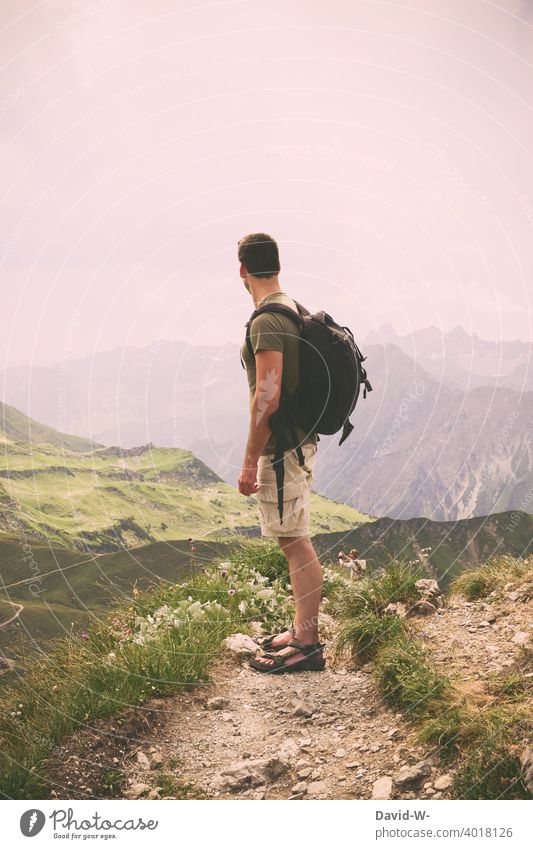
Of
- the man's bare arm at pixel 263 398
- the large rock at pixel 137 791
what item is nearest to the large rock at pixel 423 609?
the man's bare arm at pixel 263 398

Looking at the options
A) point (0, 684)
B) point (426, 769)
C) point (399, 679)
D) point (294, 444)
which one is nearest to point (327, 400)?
point (294, 444)

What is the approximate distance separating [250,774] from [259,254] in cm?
426

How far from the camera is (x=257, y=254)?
5.85 metres

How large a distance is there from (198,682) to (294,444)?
249 centimetres

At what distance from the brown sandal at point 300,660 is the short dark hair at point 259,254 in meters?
3.63

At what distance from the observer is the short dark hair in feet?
19.1

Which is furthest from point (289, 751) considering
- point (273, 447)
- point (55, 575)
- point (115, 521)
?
point (115, 521)

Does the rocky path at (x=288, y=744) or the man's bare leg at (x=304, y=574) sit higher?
the man's bare leg at (x=304, y=574)

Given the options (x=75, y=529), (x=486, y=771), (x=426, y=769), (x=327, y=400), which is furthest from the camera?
(x=75, y=529)

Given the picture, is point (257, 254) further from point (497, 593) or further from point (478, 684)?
point (497, 593)

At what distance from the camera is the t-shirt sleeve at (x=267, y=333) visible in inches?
213

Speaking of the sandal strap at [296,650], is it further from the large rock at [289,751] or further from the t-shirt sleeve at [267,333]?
the t-shirt sleeve at [267,333]

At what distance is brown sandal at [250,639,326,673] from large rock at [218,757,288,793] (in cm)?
145

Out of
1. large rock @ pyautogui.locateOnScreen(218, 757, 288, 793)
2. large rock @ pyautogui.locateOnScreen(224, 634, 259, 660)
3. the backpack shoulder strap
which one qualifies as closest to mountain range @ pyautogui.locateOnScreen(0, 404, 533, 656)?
large rock @ pyautogui.locateOnScreen(224, 634, 259, 660)
